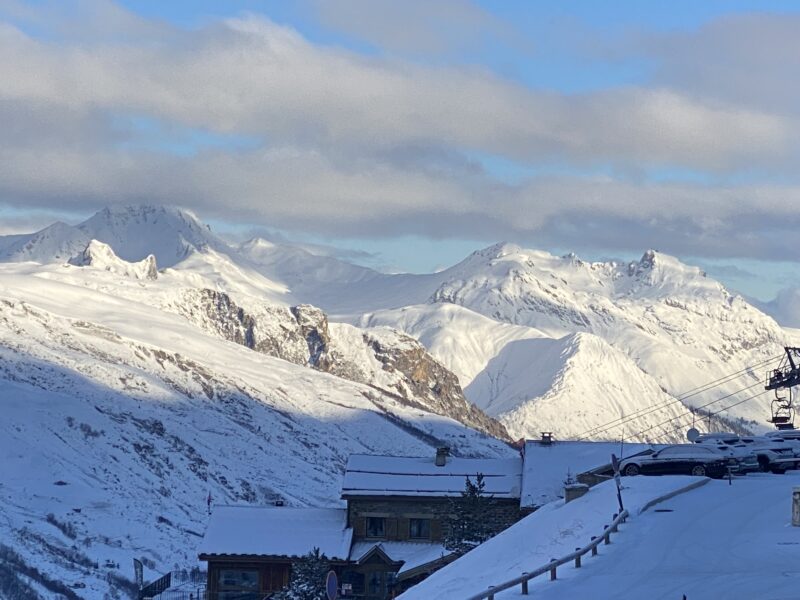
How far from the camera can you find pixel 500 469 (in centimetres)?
9350

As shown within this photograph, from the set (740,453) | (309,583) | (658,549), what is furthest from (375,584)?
(658,549)

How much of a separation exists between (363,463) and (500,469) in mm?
7996

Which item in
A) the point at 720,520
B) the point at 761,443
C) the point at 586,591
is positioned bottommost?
the point at 586,591

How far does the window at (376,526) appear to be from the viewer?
282ft

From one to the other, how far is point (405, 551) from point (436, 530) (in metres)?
2.67

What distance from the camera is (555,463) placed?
87.6 m

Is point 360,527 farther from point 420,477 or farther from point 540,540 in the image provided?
point 540,540

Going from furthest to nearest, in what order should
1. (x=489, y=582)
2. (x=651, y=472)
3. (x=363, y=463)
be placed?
1. (x=363, y=463)
2. (x=651, y=472)
3. (x=489, y=582)

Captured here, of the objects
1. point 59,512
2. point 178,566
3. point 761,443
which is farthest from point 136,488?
point 761,443

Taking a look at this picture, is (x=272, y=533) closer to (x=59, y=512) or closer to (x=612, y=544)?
(x=612, y=544)

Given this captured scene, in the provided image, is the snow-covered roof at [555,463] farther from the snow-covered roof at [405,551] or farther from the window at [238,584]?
the window at [238,584]

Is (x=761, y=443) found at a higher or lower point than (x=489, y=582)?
higher

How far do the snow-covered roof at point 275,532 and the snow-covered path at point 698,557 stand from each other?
84.8 ft

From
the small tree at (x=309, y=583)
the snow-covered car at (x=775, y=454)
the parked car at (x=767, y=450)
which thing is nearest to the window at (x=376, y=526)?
the parked car at (x=767, y=450)
